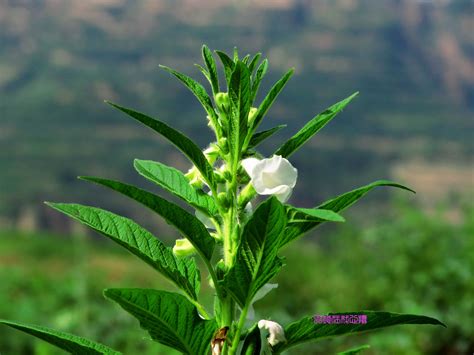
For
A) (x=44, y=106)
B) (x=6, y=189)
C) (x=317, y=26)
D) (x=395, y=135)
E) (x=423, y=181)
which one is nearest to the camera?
(x=6, y=189)

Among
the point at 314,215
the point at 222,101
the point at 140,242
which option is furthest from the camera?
the point at 222,101

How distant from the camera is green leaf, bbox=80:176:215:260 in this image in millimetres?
788

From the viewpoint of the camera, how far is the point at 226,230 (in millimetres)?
958

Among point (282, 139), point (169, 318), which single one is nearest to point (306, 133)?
point (169, 318)

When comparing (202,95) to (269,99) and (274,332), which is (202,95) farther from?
(274,332)

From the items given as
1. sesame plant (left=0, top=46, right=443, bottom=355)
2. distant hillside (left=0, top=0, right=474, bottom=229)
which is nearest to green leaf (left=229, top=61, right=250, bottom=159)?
sesame plant (left=0, top=46, right=443, bottom=355)

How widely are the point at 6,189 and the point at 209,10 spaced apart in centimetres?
7355

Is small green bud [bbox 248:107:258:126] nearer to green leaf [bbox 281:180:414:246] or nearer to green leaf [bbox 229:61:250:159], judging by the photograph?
green leaf [bbox 229:61:250:159]

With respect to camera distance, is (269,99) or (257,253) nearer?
(257,253)

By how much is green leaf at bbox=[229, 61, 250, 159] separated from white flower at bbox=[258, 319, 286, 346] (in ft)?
0.74

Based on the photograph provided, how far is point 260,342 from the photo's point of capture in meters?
0.91

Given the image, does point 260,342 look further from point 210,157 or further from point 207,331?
point 210,157

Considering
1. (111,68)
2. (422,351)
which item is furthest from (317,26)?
(422,351)

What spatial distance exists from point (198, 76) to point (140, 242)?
322ft
